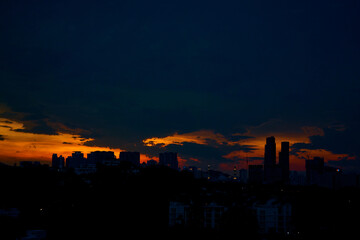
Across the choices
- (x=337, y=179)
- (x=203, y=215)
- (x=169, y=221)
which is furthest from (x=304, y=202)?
(x=337, y=179)

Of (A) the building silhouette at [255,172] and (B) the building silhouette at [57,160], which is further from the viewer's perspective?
(B) the building silhouette at [57,160]

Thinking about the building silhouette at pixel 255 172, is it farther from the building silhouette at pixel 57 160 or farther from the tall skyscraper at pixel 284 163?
the building silhouette at pixel 57 160

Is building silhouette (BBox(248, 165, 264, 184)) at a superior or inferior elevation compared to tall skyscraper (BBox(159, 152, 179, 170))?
inferior

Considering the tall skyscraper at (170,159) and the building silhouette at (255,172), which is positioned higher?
the tall skyscraper at (170,159)

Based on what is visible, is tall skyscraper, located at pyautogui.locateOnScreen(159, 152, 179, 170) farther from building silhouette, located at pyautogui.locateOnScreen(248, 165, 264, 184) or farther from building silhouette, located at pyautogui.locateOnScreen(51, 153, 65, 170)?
building silhouette, located at pyautogui.locateOnScreen(51, 153, 65, 170)

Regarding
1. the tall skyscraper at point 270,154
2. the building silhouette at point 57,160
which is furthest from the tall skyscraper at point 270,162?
the building silhouette at point 57,160

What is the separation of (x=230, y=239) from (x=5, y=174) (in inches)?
1042

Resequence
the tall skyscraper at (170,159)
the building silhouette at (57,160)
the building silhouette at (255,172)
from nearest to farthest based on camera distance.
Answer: the building silhouette at (255,172) → the tall skyscraper at (170,159) → the building silhouette at (57,160)

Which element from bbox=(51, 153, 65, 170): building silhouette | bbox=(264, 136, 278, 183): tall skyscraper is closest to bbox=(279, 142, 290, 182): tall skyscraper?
bbox=(264, 136, 278, 183): tall skyscraper

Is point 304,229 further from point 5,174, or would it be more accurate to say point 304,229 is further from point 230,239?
point 5,174

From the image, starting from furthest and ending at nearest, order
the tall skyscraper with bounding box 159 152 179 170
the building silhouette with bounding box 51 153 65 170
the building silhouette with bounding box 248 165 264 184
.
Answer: the building silhouette with bounding box 51 153 65 170, the tall skyscraper with bounding box 159 152 179 170, the building silhouette with bounding box 248 165 264 184

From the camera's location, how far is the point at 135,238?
21.3m

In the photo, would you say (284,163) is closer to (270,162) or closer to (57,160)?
(270,162)

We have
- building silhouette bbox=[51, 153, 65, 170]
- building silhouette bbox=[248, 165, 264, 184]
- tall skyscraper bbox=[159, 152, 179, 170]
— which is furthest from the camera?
building silhouette bbox=[51, 153, 65, 170]
